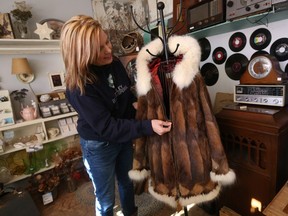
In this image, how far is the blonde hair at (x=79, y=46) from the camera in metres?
0.88

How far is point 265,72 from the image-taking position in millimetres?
1148

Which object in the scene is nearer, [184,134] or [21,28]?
[184,134]

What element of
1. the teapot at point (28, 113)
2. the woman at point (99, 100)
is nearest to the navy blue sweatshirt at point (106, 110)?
the woman at point (99, 100)

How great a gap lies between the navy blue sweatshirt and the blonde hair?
6cm

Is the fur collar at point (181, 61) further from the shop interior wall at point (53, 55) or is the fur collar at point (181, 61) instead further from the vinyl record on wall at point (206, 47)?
the vinyl record on wall at point (206, 47)

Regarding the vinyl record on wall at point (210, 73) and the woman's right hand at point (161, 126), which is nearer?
the woman's right hand at point (161, 126)

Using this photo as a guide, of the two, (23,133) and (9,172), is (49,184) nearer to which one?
(9,172)

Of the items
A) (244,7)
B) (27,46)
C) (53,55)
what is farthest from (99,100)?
(53,55)

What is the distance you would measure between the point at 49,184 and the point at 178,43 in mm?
1907

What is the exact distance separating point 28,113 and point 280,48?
2.30 meters

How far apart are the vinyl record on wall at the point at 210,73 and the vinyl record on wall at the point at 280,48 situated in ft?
1.57

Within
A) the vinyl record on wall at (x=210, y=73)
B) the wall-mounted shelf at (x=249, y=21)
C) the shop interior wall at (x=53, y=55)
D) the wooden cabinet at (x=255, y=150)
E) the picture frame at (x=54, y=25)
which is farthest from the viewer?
the picture frame at (x=54, y=25)

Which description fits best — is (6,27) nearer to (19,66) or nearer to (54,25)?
(19,66)

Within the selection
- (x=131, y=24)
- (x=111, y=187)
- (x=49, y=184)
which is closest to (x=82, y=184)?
(x=49, y=184)
